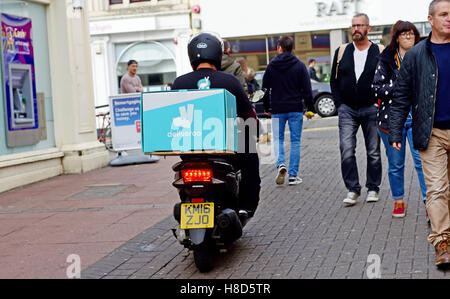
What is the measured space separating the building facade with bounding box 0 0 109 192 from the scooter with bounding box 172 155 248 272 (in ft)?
18.0

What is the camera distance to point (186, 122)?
4.95m

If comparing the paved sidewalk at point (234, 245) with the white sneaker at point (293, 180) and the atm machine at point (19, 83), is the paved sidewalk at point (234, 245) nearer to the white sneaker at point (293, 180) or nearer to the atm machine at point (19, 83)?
the white sneaker at point (293, 180)

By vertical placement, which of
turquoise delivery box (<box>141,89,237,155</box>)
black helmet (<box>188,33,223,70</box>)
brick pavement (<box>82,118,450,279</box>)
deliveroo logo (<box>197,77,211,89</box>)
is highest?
black helmet (<box>188,33,223,70</box>)

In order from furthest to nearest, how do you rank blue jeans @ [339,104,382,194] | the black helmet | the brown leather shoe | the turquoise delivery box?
blue jeans @ [339,104,382,194]
the black helmet
the turquoise delivery box
the brown leather shoe

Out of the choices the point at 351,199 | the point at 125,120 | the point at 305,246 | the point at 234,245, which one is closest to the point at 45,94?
the point at 125,120

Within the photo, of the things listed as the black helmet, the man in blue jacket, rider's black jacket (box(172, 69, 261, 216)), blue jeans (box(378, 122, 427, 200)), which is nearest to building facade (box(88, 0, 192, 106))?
the man in blue jacket

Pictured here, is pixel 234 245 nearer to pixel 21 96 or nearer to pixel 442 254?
pixel 442 254

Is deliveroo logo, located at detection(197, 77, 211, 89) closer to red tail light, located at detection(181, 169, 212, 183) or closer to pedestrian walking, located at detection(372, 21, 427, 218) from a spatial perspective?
red tail light, located at detection(181, 169, 212, 183)

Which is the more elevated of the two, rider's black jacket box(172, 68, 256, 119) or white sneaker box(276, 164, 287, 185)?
rider's black jacket box(172, 68, 256, 119)

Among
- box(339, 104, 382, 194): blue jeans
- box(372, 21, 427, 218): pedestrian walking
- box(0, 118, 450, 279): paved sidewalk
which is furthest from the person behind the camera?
box(339, 104, 382, 194): blue jeans

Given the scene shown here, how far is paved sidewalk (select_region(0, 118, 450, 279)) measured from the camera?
5.25 m

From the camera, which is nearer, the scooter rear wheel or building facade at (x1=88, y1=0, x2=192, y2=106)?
the scooter rear wheel

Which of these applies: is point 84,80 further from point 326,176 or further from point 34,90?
point 326,176

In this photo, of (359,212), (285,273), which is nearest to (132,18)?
(359,212)
